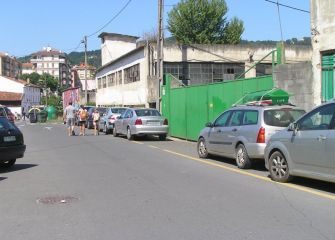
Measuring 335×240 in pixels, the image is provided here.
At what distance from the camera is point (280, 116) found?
40.9ft

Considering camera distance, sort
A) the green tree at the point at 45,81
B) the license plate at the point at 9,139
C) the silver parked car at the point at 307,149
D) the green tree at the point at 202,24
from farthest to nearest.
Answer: the green tree at the point at 45,81, the green tree at the point at 202,24, the license plate at the point at 9,139, the silver parked car at the point at 307,149

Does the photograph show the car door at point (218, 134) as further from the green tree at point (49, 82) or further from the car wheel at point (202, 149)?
the green tree at point (49, 82)

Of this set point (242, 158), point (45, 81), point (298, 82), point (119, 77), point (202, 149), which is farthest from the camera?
point (45, 81)

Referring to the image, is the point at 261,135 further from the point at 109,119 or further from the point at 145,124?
the point at 109,119

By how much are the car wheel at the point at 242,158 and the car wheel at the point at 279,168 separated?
6.48ft

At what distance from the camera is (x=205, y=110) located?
21219 mm

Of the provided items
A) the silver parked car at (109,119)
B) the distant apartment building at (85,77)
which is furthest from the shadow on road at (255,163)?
the distant apartment building at (85,77)

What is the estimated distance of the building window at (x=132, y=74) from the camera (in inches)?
1564

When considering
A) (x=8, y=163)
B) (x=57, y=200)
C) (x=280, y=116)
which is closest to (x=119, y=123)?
(x=8, y=163)

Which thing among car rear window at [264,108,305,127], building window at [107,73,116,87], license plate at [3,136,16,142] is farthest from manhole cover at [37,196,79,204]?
building window at [107,73,116,87]

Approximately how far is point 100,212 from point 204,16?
182 feet

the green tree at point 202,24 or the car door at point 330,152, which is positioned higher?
the green tree at point 202,24

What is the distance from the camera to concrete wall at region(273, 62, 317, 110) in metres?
16.3

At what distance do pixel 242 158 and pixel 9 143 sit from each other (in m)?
5.80
